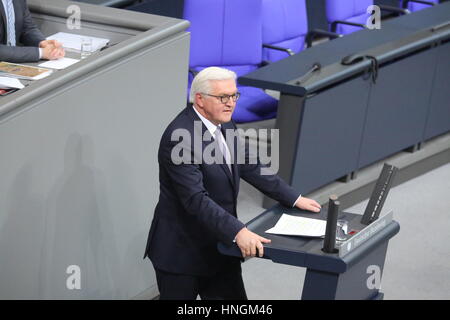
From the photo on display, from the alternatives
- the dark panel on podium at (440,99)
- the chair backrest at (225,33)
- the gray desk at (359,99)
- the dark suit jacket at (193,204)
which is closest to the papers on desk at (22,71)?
the dark suit jacket at (193,204)

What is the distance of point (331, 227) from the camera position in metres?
3.11

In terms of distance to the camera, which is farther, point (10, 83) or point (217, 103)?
point (10, 83)

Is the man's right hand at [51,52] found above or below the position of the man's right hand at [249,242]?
above

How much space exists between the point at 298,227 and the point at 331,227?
262 millimetres

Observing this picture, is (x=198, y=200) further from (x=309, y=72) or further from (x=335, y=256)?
(x=309, y=72)

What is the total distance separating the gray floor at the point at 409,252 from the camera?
484cm

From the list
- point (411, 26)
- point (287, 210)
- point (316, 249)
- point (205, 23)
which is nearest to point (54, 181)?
point (287, 210)

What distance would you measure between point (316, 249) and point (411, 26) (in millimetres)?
3510

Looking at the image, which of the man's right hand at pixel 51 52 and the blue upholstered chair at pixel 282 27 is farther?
the blue upholstered chair at pixel 282 27

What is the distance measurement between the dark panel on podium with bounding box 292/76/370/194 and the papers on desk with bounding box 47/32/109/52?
1264mm

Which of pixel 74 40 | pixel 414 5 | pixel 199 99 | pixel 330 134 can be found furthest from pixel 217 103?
pixel 414 5

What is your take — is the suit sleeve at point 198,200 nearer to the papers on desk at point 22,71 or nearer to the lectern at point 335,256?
the lectern at point 335,256

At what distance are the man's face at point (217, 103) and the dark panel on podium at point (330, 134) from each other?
6.05 ft

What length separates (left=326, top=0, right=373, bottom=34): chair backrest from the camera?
6812 mm
